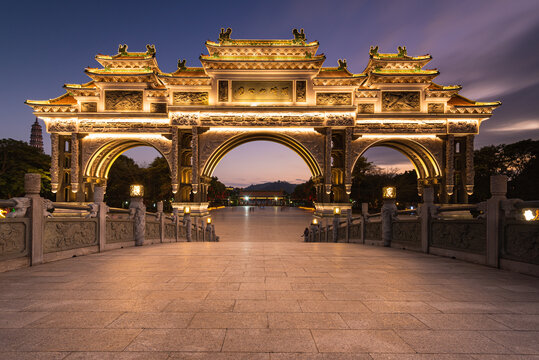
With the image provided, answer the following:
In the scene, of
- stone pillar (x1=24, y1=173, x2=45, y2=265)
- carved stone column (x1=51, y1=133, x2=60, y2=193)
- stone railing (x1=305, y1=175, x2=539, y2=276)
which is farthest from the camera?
carved stone column (x1=51, y1=133, x2=60, y2=193)

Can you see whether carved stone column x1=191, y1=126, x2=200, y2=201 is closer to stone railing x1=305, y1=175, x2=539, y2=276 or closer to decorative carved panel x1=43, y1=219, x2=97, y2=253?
decorative carved panel x1=43, y1=219, x2=97, y2=253

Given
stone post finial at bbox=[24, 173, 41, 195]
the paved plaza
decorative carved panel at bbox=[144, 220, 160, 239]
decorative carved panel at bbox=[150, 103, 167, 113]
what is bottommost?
decorative carved panel at bbox=[144, 220, 160, 239]

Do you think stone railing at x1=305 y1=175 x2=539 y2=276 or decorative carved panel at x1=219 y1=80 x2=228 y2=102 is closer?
stone railing at x1=305 y1=175 x2=539 y2=276

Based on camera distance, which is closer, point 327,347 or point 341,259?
point 327,347

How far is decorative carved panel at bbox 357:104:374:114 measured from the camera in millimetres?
19594

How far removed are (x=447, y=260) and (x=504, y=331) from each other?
13.5 feet

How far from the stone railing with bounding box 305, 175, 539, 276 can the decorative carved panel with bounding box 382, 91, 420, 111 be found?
502 inches

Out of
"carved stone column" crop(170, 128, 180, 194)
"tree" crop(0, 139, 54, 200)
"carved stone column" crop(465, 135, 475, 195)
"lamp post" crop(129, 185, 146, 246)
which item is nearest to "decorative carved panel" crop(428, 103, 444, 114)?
"carved stone column" crop(465, 135, 475, 195)

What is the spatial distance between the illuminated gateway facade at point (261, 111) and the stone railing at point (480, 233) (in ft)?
35.0

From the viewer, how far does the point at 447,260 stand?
21.1ft

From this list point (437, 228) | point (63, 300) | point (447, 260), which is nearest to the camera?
point (63, 300)

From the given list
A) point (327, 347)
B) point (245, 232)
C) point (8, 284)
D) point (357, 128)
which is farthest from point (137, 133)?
point (327, 347)

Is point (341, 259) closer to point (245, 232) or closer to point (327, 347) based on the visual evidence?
point (327, 347)

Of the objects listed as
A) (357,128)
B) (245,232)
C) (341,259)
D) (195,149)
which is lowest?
(245,232)
